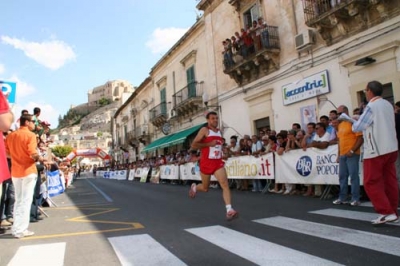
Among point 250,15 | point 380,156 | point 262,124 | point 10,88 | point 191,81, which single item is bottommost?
point 380,156

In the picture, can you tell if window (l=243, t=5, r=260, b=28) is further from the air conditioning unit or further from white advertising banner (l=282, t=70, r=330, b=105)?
white advertising banner (l=282, t=70, r=330, b=105)

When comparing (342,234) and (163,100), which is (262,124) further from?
(163,100)

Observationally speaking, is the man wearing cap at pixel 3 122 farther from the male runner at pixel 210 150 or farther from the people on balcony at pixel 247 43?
the people on balcony at pixel 247 43

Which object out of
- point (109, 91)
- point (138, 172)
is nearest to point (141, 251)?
point (138, 172)

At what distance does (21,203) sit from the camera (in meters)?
6.02

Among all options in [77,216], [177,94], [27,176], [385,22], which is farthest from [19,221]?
[177,94]

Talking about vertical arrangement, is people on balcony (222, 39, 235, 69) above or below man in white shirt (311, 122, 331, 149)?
above

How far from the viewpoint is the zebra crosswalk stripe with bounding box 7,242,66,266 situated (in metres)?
4.36

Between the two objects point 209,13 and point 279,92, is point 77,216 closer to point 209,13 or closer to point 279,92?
point 279,92

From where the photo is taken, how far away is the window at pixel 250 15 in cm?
1773

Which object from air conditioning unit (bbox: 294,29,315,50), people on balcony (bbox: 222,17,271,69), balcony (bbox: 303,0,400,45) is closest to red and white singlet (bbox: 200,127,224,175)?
balcony (bbox: 303,0,400,45)

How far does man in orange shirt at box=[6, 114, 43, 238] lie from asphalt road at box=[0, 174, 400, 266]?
0.29 metres

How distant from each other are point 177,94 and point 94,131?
115321 mm

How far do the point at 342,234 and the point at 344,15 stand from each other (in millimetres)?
9555
